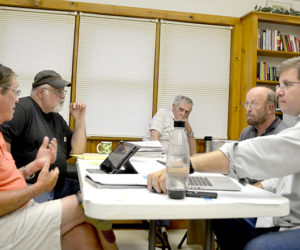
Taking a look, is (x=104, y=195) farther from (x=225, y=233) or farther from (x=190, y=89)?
(x=190, y=89)

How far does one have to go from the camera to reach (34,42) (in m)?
3.82

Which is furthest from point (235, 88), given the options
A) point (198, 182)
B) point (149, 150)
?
point (198, 182)

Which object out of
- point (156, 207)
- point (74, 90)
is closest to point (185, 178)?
point (156, 207)

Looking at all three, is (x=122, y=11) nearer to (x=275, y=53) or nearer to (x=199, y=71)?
(x=199, y=71)

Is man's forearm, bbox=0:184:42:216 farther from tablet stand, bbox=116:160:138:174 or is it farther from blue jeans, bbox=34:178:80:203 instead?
blue jeans, bbox=34:178:80:203

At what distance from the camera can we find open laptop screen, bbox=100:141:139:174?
151cm

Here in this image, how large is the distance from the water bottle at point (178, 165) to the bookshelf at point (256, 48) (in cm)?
308

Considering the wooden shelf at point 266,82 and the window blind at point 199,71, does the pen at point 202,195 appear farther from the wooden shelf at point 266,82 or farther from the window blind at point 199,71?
the wooden shelf at point 266,82

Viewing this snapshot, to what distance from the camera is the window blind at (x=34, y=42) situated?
3764 mm

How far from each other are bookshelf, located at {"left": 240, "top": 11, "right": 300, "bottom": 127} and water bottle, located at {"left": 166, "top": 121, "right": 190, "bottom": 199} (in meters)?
3.08

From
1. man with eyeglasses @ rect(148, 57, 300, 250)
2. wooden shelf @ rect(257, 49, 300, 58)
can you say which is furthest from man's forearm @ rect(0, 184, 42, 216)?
wooden shelf @ rect(257, 49, 300, 58)

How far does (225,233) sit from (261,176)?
0.45 m

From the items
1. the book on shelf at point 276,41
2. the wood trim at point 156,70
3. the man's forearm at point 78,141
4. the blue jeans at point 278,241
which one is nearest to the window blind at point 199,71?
the wood trim at point 156,70

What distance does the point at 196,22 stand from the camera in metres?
4.12
